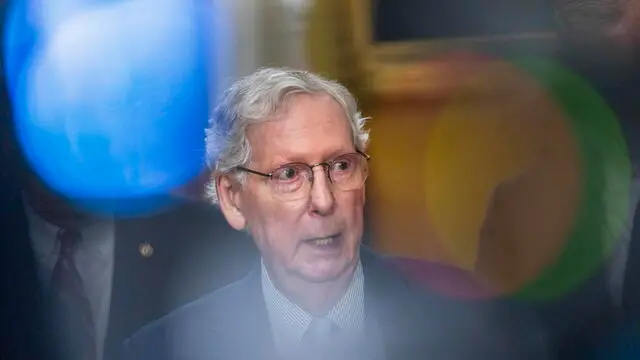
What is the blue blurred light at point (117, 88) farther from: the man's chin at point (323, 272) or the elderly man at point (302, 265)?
the man's chin at point (323, 272)

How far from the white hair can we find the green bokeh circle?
28 centimetres

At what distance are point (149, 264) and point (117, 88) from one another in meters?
0.28

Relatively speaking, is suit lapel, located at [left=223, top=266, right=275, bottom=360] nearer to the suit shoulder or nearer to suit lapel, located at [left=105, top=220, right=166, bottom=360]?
the suit shoulder

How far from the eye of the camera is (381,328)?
128 cm

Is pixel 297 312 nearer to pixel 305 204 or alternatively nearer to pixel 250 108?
pixel 305 204

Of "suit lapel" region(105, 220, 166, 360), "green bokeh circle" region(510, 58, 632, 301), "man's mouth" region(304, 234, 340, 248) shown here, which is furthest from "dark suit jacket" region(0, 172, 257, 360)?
"green bokeh circle" region(510, 58, 632, 301)

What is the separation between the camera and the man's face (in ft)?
3.90

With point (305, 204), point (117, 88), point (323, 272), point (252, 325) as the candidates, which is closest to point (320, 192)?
point (305, 204)

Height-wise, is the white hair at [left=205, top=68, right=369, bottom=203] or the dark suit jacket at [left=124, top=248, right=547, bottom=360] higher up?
the white hair at [left=205, top=68, right=369, bottom=203]

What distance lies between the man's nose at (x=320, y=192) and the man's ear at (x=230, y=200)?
12 cm

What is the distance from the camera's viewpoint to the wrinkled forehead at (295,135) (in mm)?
1186

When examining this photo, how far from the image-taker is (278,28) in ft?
4.10

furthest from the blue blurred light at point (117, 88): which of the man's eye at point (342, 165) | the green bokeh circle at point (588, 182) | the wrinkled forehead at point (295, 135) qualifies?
the green bokeh circle at point (588, 182)

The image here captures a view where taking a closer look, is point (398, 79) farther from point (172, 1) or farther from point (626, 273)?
point (626, 273)
